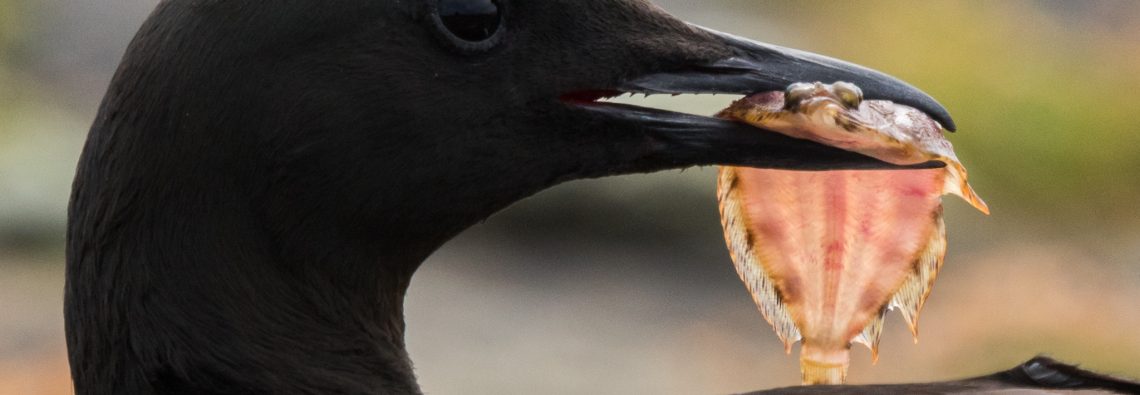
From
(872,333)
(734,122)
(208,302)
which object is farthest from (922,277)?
(208,302)

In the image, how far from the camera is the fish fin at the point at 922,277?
10.6 feet

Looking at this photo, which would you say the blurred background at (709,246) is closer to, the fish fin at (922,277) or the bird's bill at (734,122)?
the fish fin at (922,277)

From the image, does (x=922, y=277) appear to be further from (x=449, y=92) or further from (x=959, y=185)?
(x=449, y=92)

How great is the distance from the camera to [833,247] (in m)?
3.29

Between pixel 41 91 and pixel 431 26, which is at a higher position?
pixel 41 91

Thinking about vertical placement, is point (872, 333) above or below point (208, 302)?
below

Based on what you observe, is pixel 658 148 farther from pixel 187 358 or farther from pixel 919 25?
pixel 919 25

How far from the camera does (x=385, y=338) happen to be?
9.67ft

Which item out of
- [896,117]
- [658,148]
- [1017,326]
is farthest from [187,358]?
[1017,326]

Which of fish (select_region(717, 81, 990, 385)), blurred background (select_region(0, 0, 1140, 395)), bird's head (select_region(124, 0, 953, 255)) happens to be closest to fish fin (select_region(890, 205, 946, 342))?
fish (select_region(717, 81, 990, 385))

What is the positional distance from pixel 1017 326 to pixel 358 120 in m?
5.68

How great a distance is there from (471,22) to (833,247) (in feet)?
3.09

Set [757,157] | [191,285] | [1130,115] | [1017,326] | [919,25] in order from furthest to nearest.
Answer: [919,25] < [1130,115] < [1017,326] < [757,157] < [191,285]

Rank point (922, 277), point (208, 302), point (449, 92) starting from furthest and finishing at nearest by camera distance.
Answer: point (922, 277), point (449, 92), point (208, 302)
